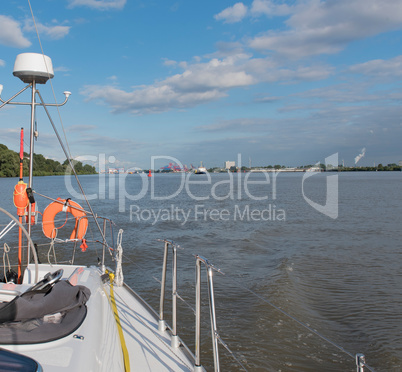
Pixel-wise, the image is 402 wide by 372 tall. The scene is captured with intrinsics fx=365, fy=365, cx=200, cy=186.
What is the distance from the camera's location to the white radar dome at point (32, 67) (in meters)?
4.02

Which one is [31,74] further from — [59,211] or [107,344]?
[107,344]

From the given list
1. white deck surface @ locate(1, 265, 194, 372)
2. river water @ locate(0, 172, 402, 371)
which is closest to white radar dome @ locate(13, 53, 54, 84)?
white deck surface @ locate(1, 265, 194, 372)

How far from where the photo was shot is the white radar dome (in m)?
4.02

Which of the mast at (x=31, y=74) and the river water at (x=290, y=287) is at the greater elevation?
the mast at (x=31, y=74)

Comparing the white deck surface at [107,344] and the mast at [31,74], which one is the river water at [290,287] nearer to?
the white deck surface at [107,344]

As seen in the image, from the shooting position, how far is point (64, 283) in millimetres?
2387

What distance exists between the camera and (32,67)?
4.03m

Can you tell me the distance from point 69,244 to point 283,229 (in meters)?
6.95

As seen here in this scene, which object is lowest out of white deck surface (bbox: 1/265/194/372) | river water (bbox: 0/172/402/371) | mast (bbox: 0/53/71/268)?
river water (bbox: 0/172/402/371)

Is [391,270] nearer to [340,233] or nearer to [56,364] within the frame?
[340,233]

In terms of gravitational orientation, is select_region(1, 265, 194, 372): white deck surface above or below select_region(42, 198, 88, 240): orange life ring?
below

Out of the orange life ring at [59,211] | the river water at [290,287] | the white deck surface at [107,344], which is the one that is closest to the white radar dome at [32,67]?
the orange life ring at [59,211]

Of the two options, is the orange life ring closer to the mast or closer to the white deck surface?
the mast

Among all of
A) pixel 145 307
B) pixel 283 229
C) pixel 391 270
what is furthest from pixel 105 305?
pixel 283 229
